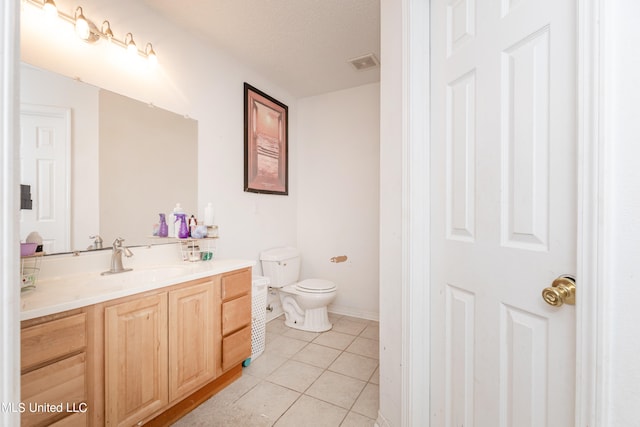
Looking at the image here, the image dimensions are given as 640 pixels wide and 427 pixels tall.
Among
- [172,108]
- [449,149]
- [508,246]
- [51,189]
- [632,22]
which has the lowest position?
[508,246]

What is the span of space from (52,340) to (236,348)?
1.04 meters

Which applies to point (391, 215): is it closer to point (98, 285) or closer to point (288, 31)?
point (98, 285)

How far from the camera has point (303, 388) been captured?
178 centimetres

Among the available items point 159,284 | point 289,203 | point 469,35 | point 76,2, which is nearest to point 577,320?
point 469,35

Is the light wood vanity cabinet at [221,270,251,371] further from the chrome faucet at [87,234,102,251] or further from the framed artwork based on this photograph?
Result: the framed artwork

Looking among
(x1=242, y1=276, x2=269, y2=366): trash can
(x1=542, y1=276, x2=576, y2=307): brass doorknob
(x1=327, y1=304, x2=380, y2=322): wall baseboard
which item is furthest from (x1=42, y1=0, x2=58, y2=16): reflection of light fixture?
(x1=327, y1=304, x2=380, y2=322): wall baseboard

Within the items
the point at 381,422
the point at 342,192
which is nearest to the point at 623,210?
the point at 381,422

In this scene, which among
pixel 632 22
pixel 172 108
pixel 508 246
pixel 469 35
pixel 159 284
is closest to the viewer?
pixel 632 22

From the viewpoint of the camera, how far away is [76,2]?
4.87 feet

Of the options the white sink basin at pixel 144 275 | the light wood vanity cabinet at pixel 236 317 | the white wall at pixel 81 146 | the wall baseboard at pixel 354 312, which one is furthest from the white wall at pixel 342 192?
the white wall at pixel 81 146

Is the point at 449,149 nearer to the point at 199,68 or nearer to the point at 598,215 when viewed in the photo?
the point at 598,215

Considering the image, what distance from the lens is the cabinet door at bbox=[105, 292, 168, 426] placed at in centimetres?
119

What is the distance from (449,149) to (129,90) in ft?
6.48

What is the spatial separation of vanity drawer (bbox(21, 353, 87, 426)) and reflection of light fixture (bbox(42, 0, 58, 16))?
1.72 m
